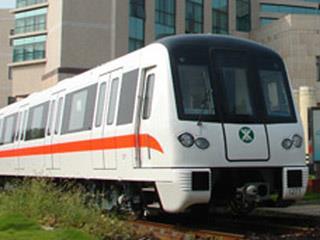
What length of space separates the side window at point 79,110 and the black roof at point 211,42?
2.90 m

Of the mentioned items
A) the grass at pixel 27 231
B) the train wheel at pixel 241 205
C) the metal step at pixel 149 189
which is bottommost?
the grass at pixel 27 231

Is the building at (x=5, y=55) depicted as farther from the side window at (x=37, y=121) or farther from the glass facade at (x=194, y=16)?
the side window at (x=37, y=121)

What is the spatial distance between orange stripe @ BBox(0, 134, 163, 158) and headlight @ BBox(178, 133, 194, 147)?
0.41 meters

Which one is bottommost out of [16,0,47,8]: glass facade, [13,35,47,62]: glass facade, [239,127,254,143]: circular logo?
[239,127,254,143]: circular logo

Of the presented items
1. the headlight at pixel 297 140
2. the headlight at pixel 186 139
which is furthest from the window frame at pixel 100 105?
the headlight at pixel 297 140

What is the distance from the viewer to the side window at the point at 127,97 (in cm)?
1154

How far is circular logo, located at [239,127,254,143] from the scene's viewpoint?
1055 centimetres

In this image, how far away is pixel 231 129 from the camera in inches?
Result: 414

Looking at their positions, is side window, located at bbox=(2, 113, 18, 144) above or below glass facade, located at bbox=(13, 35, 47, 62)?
below

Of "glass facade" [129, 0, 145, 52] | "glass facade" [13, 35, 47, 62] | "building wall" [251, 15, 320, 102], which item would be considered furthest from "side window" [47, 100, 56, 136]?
"glass facade" [13, 35, 47, 62]

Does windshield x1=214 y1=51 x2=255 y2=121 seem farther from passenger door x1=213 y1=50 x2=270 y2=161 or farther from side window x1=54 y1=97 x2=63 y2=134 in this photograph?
side window x1=54 y1=97 x2=63 y2=134

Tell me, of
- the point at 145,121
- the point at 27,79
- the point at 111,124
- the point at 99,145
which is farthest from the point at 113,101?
the point at 27,79

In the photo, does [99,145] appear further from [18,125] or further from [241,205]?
[18,125]

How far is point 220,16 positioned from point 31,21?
18.9 meters
